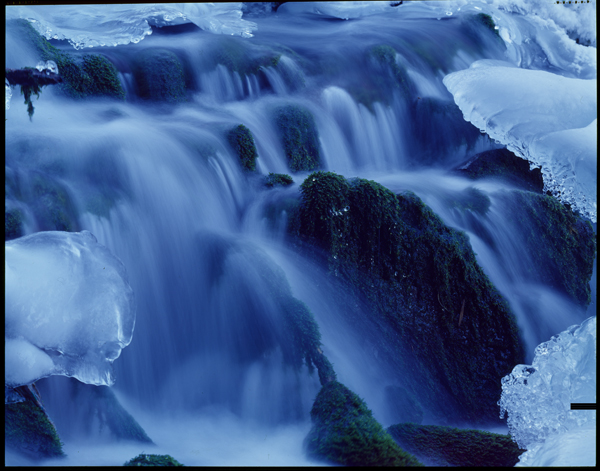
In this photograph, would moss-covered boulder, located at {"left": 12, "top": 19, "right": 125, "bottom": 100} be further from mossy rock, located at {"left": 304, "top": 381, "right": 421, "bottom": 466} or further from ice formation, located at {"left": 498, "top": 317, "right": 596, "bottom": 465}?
ice formation, located at {"left": 498, "top": 317, "right": 596, "bottom": 465}

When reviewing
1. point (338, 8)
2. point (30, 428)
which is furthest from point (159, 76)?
point (30, 428)

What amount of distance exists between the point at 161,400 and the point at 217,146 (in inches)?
55.5

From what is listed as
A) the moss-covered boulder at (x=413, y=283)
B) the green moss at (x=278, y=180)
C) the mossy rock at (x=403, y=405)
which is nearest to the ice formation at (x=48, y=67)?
the green moss at (x=278, y=180)

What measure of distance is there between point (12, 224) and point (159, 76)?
1599mm

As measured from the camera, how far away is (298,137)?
3484 millimetres

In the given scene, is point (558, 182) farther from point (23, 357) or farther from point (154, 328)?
point (23, 357)

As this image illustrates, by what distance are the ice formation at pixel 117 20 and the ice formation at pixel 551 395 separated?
3029 millimetres

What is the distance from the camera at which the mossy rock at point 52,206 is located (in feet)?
7.86

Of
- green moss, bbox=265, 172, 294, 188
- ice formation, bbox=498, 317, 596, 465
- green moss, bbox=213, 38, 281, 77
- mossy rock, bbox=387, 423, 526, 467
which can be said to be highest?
green moss, bbox=213, 38, 281, 77

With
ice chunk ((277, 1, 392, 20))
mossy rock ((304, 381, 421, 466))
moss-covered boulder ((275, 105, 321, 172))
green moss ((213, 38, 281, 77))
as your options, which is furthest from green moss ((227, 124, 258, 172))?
ice chunk ((277, 1, 392, 20))

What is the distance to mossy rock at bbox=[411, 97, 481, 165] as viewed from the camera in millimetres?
3820

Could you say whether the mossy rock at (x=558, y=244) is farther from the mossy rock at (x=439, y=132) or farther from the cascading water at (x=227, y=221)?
the mossy rock at (x=439, y=132)

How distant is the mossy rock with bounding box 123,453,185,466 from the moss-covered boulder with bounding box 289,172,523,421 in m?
1.11

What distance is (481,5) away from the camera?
4988 millimetres
